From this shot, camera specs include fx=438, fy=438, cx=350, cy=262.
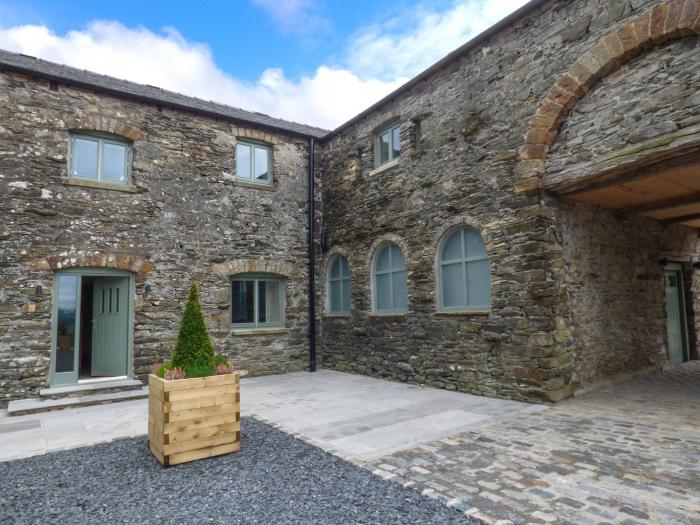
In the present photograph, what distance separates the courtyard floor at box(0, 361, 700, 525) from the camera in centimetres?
304

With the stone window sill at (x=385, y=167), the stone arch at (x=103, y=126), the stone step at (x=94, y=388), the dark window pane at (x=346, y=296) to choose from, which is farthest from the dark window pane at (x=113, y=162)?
the dark window pane at (x=346, y=296)

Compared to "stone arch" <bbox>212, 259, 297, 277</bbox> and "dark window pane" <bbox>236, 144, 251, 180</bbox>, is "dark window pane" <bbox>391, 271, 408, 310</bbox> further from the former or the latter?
"dark window pane" <bbox>236, 144, 251, 180</bbox>

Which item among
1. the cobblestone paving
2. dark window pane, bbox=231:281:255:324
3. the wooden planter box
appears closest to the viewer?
the cobblestone paving

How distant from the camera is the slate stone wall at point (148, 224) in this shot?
6.93m

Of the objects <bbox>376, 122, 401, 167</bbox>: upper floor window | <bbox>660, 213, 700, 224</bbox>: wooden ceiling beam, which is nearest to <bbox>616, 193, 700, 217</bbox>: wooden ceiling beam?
<bbox>660, 213, 700, 224</bbox>: wooden ceiling beam

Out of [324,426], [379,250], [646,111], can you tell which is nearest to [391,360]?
[379,250]

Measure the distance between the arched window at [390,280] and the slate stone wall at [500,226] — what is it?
0.21m

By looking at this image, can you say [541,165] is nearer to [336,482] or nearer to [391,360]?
[391,360]

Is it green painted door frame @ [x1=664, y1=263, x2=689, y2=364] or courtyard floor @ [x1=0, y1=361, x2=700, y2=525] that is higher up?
green painted door frame @ [x1=664, y1=263, x2=689, y2=364]

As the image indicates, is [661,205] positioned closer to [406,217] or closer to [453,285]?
[453,285]

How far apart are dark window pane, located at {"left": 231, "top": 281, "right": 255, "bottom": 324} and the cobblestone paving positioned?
5733 millimetres

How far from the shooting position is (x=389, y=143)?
8844 millimetres

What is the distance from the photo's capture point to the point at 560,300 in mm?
5965

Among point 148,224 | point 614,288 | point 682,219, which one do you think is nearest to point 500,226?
point 614,288
